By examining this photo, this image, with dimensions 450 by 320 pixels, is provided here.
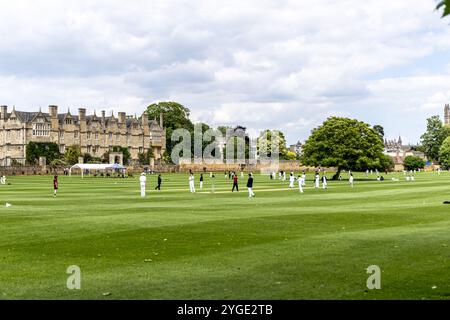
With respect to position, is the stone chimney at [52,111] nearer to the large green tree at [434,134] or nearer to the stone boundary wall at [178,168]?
the stone boundary wall at [178,168]

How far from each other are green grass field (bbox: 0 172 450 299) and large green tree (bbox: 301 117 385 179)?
5289 cm

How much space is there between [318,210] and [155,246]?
43.7ft

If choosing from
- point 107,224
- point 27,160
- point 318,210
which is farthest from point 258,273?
point 27,160

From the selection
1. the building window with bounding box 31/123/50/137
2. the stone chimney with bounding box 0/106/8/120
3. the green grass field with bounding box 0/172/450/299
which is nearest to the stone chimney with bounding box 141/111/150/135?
the building window with bounding box 31/123/50/137

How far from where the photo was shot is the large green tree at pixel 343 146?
79.4 meters

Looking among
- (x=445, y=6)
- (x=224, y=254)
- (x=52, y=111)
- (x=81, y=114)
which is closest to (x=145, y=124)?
(x=81, y=114)

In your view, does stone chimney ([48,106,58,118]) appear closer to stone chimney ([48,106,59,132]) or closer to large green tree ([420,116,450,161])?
stone chimney ([48,106,59,132])

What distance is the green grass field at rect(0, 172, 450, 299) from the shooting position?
457 inches

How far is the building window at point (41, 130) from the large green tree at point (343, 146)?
235 ft

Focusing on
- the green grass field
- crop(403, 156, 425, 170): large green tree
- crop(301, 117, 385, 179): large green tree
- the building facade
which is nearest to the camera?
the green grass field

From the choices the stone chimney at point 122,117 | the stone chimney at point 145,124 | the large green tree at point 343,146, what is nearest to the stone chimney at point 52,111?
the stone chimney at point 122,117

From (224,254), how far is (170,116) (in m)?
155

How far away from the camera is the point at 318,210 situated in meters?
28.7
